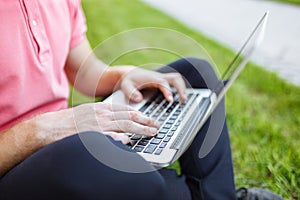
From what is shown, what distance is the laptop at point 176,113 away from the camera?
0.67 metres

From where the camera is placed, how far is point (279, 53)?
232 cm

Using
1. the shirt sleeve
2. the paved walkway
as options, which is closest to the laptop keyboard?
the shirt sleeve

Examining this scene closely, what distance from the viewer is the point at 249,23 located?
113 inches

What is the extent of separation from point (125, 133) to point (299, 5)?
9.75 feet

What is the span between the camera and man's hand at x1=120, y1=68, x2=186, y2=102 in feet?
2.90

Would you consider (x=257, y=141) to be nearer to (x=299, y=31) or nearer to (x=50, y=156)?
(x=50, y=156)

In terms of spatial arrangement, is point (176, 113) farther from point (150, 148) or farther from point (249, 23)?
point (249, 23)

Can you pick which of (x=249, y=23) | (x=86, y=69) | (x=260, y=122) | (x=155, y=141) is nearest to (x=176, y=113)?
(x=155, y=141)

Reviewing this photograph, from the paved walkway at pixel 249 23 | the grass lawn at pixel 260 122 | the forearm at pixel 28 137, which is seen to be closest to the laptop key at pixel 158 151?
the forearm at pixel 28 137

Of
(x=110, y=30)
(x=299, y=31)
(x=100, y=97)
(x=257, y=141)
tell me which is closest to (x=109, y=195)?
(x=100, y=97)

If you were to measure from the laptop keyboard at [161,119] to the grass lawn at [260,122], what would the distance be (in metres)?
0.20

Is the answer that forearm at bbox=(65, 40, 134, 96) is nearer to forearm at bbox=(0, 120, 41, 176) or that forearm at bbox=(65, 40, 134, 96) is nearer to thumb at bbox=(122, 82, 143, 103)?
thumb at bbox=(122, 82, 143, 103)

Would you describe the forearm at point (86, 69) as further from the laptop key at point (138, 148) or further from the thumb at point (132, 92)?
the laptop key at point (138, 148)

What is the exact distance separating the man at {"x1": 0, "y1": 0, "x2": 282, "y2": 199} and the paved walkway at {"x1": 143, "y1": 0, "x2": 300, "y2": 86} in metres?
1.21
